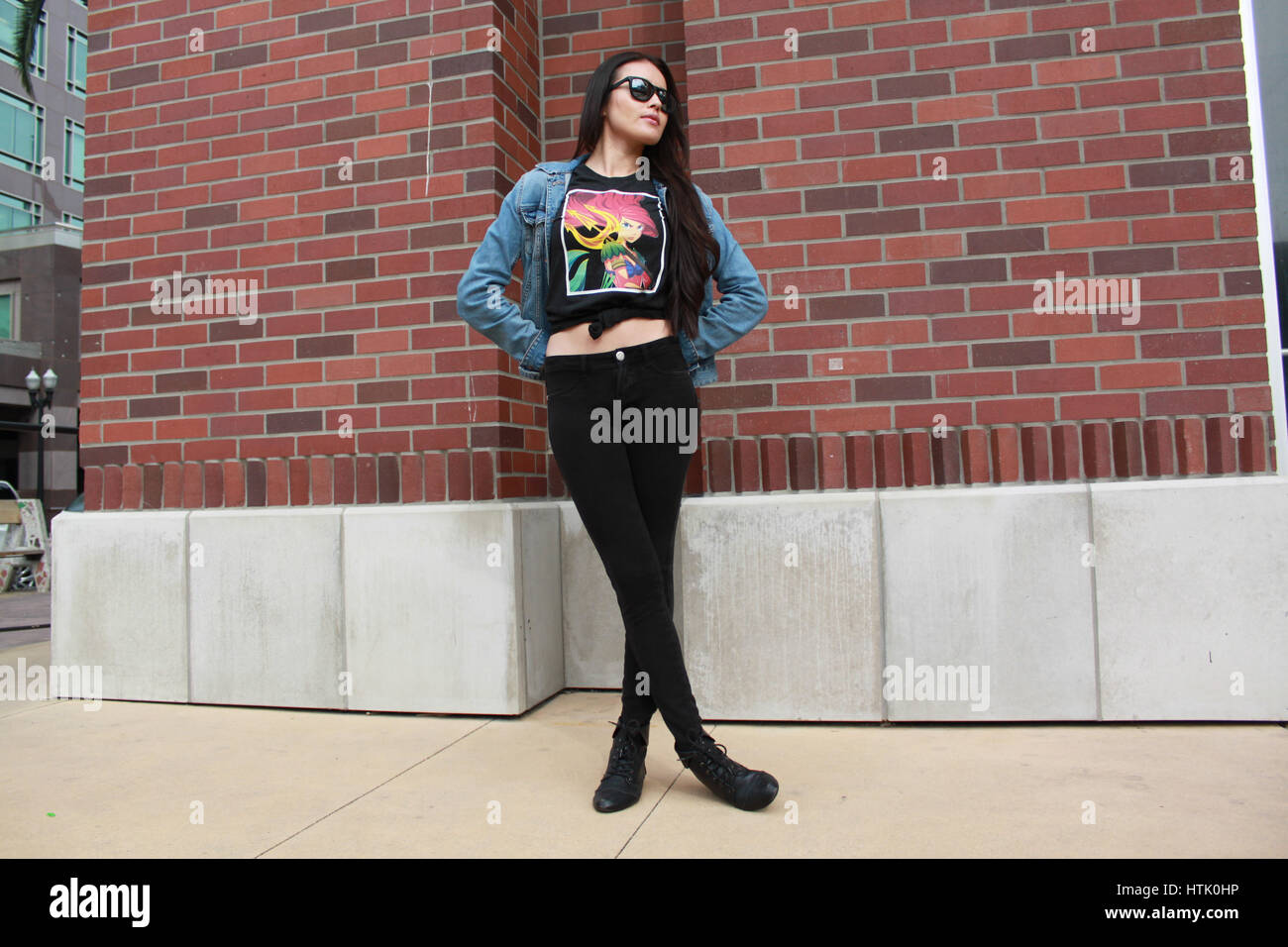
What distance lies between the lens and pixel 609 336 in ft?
7.93

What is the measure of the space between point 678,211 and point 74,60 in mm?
36787

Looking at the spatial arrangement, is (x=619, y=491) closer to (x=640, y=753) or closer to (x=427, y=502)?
(x=640, y=753)

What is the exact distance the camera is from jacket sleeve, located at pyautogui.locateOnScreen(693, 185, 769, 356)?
101 inches

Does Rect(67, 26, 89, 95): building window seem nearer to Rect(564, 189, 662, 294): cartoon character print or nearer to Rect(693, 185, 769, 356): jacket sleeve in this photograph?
Rect(564, 189, 662, 294): cartoon character print

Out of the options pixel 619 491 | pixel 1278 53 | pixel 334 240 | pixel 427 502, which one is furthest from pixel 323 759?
pixel 1278 53

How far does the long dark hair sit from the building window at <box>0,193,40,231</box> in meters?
32.5

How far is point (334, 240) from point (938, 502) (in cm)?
273

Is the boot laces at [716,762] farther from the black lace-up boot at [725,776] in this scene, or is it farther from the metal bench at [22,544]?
the metal bench at [22,544]

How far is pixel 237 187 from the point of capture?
12.5ft

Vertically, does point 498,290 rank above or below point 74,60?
below

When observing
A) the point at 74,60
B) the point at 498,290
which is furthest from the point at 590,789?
the point at 74,60

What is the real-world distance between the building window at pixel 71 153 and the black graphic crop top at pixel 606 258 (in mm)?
34598

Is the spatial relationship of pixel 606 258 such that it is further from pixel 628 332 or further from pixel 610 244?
pixel 628 332

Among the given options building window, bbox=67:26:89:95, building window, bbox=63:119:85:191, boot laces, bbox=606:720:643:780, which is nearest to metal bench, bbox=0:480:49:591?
boot laces, bbox=606:720:643:780
